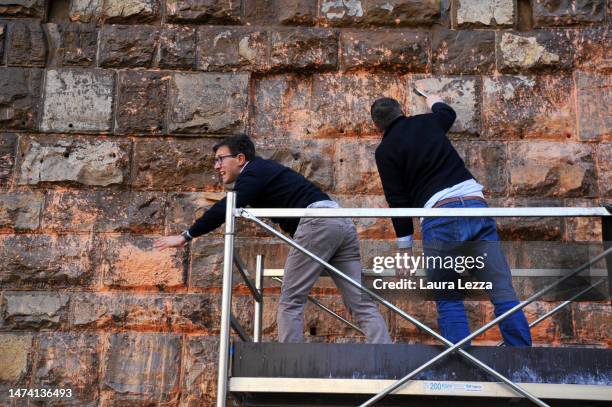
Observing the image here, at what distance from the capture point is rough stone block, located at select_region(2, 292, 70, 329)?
255 inches

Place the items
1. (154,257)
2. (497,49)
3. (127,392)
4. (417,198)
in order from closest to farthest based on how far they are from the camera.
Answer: (417,198)
(127,392)
(154,257)
(497,49)

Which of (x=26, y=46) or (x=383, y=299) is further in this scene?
(x=26, y=46)

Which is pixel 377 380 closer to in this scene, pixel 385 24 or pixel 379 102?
pixel 379 102

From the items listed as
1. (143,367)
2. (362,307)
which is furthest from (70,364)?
(362,307)

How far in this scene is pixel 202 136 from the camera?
23.0 ft

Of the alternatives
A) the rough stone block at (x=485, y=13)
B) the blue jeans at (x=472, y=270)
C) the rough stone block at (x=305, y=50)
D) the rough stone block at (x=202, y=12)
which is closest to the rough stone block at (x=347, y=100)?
the rough stone block at (x=305, y=50)

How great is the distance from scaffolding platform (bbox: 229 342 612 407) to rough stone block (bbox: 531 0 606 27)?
3696 millimetres

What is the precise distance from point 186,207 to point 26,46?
192 centimetres

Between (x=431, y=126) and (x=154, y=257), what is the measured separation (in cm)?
248

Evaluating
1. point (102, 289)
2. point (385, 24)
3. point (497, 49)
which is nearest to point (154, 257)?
point (102, 289)

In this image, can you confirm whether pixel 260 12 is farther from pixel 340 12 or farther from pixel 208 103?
pixel 208 103

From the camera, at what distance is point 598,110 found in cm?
700

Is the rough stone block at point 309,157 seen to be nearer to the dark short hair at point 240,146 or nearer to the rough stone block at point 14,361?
the dark short hair at point 240,146

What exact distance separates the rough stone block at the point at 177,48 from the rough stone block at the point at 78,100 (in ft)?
1.51
